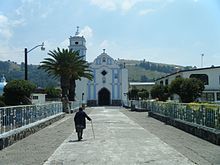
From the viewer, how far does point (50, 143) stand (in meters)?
15.7

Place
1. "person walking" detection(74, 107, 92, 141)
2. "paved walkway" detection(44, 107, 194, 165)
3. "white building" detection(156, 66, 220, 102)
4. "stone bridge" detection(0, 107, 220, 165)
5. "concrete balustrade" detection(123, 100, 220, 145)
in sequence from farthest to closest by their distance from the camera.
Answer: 1. "white building" detection(156, 66, 220, 102)
2. "person walking" detection(74, 107, 92, 141)
3. "concrete balustrade" detection(123, 100, 220, 145)
4. "stone bridge" detection(0, 107, 220, 165)
5. "paved walkway" detection(44, 107, 194, 165)

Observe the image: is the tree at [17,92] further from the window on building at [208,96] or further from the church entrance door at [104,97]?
the church entrance door at [104,97]

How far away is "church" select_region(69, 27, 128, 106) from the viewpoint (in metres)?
89.1

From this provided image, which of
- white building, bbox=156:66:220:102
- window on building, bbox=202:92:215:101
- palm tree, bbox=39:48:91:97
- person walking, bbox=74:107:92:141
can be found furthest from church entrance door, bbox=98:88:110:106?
person walking, bbox=74:107:92:141

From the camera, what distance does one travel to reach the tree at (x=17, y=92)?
32250 millimetres

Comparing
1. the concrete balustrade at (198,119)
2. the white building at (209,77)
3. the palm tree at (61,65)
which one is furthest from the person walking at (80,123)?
the white building at (209,77)

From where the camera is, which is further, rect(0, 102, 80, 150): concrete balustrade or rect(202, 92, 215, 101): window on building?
rect(202, 92, 215, 101): window on building

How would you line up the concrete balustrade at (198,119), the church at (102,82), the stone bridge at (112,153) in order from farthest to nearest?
the church at (102,82) → the concrete balustrade at (198,119) → the stone bridge at (112,153)

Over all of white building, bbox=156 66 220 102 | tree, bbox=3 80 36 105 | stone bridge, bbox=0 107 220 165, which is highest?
white building, bbox=156 66 220 102

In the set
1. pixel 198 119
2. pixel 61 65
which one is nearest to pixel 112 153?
pixel 198 119

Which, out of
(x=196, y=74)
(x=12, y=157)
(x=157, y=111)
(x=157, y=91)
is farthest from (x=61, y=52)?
(x=12, y=157)

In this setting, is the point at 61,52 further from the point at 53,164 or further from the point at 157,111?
the point at 53,164

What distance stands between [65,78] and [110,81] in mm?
38933

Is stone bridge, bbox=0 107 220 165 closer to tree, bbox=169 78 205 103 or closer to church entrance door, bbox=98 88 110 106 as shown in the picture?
tree, bbox=169 78 205 103
